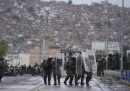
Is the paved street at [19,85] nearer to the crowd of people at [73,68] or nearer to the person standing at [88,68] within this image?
the crowd of people at [73,68]

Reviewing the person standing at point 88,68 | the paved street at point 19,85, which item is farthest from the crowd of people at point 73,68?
the paved street at point 19,85

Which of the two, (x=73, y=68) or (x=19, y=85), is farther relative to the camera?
(x=73, y=68)

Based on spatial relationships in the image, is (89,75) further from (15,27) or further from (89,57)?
(15,27)

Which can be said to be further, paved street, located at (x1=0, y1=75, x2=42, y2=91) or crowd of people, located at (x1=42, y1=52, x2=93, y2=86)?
crowd of people, located at (x1=42, y1=52, x2=93, y2=86)

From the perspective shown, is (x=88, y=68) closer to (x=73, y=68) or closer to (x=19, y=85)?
(x=73, y=68)

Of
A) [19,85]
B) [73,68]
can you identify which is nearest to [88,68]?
[73,68]

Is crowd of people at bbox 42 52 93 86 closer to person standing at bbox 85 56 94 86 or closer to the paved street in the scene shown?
person standing at bbox 85 56 94 86

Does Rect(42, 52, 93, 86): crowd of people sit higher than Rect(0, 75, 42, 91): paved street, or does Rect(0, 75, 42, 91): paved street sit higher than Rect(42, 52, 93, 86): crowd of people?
Rect(42, 52, 93, 86): crowd of people

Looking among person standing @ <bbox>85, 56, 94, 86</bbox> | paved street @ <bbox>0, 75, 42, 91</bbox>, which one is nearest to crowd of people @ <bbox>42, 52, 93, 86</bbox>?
person standing @ <bbox>85, 56, 94, 86</bbox>

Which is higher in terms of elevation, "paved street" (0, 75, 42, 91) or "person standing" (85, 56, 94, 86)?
"person standing" (85, 56, 94, 86)

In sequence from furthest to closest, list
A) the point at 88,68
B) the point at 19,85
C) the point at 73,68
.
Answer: the point at 73,68, the point at 88,68, the point at 19,85

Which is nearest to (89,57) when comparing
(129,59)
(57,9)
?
(129,59)

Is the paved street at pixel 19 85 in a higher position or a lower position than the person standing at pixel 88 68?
lower

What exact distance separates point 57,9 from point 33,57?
59.9ft
